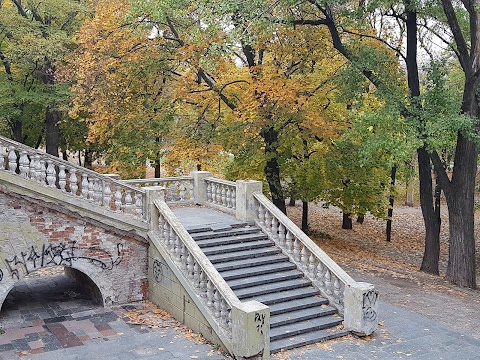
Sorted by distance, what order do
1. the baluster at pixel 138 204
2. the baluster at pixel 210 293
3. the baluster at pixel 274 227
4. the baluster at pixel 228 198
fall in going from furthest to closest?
the baluster at pixel 228 198 → the baluster at pixel 274 227 → the baluster at pixel 138 204 → the baluster at pixel 210 293

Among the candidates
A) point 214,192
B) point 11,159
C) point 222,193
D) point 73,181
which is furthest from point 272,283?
point 11,159

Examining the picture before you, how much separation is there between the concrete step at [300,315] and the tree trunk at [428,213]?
6955mm

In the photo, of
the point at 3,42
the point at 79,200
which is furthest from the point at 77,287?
the point at 3,42

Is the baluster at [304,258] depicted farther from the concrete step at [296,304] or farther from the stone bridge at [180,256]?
the concrete step at [296,304]

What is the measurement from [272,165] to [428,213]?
5.69 m

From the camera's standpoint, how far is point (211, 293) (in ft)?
30.5

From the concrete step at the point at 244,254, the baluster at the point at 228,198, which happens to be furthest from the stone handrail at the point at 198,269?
the baluster at the point at 228,198

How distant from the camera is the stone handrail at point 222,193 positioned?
42.3 feet

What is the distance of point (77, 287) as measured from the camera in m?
12.9

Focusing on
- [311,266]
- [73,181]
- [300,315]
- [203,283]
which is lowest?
[300,315]

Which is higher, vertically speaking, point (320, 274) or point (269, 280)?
point (320, 274)

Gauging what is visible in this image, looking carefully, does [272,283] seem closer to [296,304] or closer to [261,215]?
[296,304]

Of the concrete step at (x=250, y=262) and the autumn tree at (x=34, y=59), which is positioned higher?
the autumn tree at (x=34, y=59)

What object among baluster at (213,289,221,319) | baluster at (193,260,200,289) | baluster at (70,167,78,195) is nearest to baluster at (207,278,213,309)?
baluster at (213,289,221,319)
